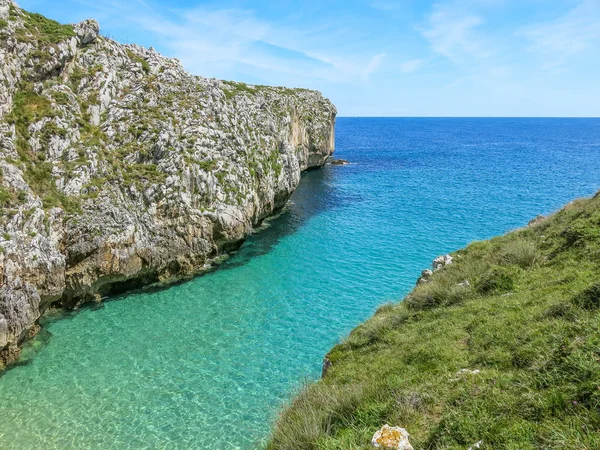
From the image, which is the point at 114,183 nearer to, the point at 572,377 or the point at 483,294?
the point at 483,294

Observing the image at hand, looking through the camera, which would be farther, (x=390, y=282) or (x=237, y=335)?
(x=390, y=282)

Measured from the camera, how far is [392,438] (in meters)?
7.11

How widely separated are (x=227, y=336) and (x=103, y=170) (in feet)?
49.4

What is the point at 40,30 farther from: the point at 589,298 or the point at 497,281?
the point at 589,298

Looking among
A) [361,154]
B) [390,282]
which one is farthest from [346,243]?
[361,154]

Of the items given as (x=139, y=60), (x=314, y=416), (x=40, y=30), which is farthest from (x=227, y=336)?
(x=139, y=60)

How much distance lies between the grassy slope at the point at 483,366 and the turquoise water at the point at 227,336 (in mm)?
6012

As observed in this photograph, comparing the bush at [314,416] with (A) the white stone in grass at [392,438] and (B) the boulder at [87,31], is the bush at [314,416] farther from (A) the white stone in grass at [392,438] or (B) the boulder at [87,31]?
(B) the boulder at [87,31]

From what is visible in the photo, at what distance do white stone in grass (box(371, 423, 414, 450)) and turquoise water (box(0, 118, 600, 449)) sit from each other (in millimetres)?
8462

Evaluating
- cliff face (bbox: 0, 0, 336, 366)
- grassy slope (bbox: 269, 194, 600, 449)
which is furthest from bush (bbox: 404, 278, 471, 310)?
cliff face (bbox: 0, 0, 336, 366)

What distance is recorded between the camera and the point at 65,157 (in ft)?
85.3

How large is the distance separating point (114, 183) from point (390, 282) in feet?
67.5

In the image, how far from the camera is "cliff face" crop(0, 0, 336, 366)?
21.5 m

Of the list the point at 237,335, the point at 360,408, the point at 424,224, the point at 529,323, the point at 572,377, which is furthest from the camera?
the point at 424,224
